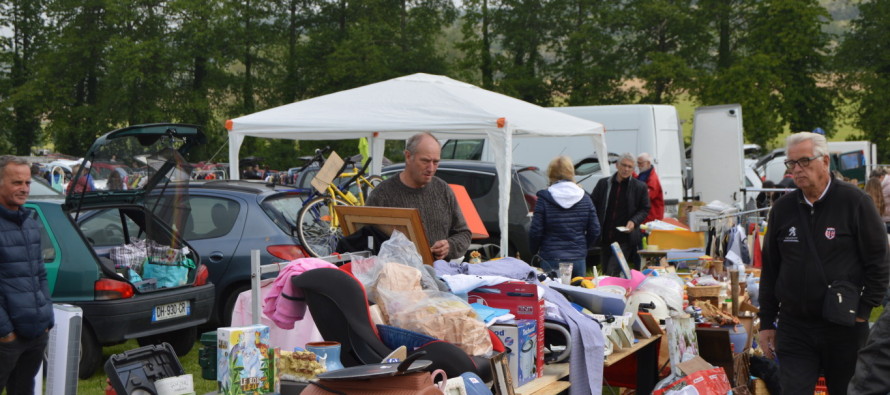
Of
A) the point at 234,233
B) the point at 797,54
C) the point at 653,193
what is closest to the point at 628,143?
the point at 653,193

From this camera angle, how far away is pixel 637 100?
36312mm

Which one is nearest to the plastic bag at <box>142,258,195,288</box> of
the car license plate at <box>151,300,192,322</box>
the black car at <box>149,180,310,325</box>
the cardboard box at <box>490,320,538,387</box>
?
the car license plate at <box>151,300,192,322</box>

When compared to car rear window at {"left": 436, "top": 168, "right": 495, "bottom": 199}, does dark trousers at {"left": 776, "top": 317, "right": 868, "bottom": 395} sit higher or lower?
lower

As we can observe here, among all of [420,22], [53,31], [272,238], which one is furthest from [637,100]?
[272,238]

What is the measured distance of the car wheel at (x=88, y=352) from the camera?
6527mm

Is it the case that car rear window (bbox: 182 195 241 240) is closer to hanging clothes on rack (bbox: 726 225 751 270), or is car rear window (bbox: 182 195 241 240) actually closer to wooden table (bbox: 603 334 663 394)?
wooden table (bbox: 603 334 663 394)

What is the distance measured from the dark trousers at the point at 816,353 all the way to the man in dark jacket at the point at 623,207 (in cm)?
470

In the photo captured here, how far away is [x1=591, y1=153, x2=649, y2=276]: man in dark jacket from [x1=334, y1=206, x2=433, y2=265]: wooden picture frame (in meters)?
4.60

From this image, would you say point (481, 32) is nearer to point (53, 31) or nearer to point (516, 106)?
point (53, 31)

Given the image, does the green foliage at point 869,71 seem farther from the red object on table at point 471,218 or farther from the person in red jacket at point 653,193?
the red object on table at point 471,218

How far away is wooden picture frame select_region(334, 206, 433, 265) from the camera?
471 cm

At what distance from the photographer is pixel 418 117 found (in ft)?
33.4

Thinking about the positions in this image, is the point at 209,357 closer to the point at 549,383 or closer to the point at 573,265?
the point at 549,383

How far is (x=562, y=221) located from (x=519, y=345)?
366 centimetres
